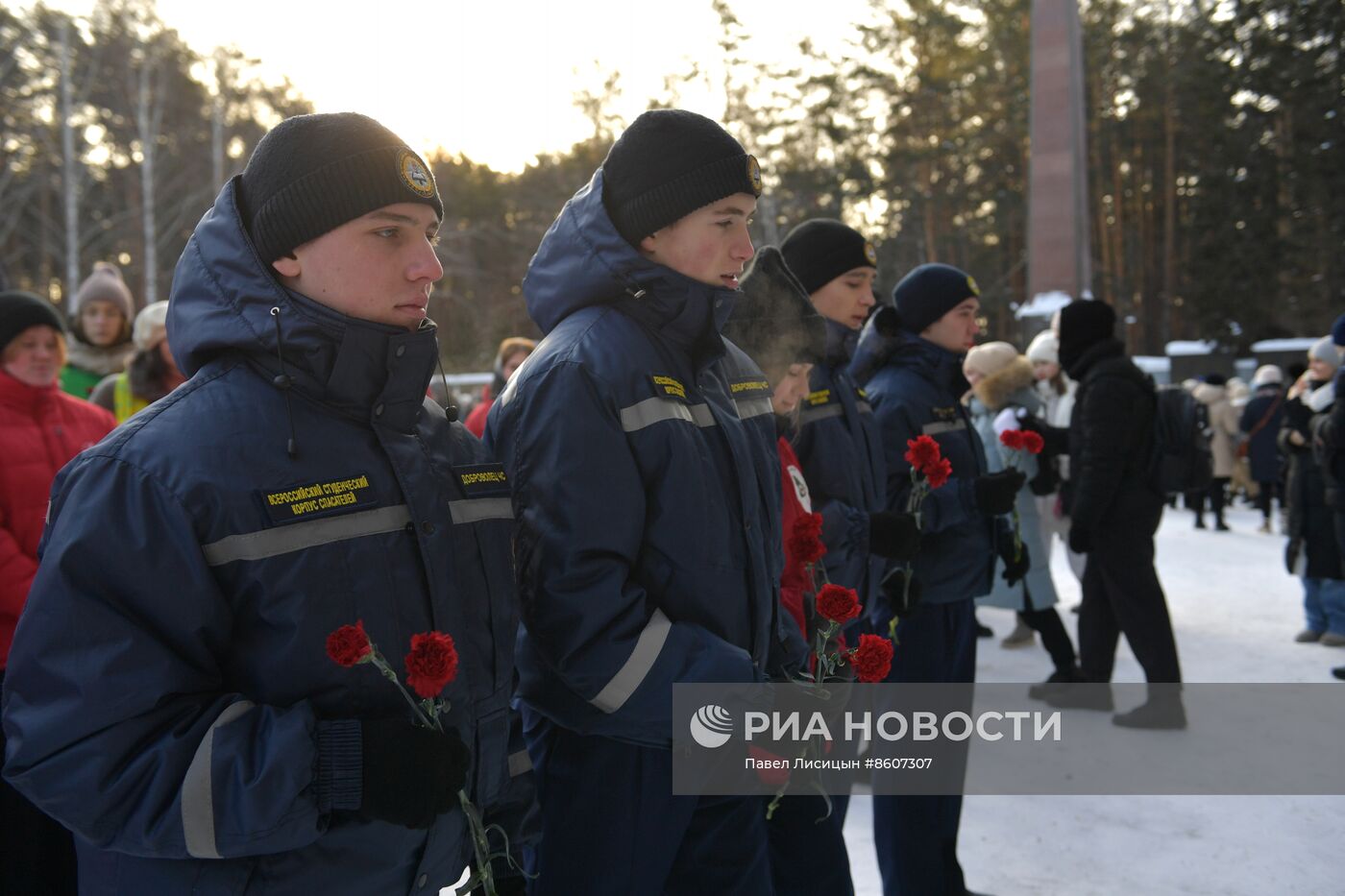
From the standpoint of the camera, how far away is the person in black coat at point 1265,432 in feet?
41.5

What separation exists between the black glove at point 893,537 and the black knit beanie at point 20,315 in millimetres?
2541

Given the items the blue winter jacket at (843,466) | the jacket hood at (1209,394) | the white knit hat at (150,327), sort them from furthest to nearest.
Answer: the jacket hood at (1209,394)
the white knit hat at (150,327)
the blue winter jacket at (843,466)

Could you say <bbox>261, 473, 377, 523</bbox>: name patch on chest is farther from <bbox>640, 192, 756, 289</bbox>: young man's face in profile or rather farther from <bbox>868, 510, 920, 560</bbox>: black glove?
<bbox>868, 510, 920, 560</bbox>: black glove

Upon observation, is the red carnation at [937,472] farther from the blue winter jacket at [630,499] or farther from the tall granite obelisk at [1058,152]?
the tall granite obelisk at [1058,152]

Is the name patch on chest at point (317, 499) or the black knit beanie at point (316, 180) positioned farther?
the black knit beanie at point (316, 180)

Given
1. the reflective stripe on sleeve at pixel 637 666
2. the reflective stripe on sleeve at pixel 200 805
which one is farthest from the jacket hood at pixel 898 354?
the reflective stripe on sleeve at pixel 200 805

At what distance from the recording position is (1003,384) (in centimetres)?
645

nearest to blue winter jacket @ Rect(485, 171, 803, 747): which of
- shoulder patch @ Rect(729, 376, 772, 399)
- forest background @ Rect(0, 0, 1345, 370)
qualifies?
shoulder patch @ Rect(729, 376, 772, 399)


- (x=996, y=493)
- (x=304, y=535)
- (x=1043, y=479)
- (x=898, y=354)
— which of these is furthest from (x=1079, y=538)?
(x=304, y=535)

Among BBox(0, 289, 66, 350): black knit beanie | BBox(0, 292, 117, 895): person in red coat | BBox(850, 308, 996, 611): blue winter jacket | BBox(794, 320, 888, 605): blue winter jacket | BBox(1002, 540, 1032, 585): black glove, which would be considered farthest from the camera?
BBox(1002, 540, 1032, 585): black glove

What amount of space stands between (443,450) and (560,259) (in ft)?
2.22

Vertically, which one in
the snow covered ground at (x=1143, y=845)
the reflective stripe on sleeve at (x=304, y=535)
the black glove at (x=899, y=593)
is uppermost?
the reflective stripe on sleeve at (x=304, y=535)

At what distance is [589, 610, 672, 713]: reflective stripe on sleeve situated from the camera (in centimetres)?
192

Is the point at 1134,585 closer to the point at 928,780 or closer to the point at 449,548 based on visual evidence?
the point at 928,780
